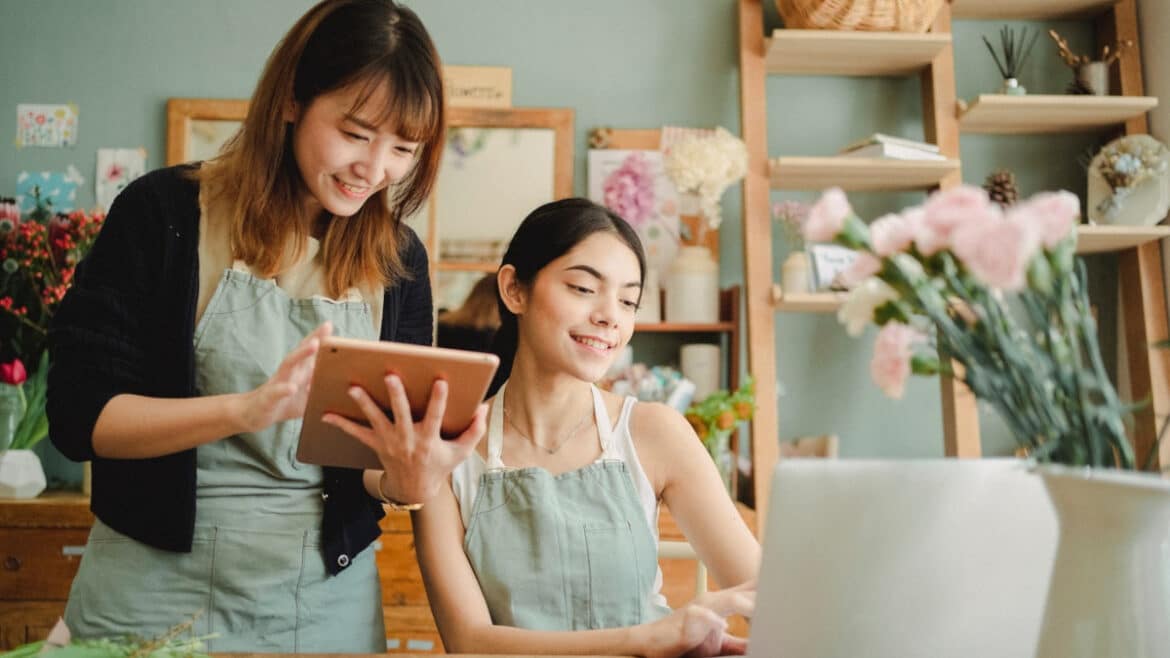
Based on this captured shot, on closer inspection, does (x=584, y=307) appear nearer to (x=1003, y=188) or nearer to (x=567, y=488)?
(x=567, y=488)

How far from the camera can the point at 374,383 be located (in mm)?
1002

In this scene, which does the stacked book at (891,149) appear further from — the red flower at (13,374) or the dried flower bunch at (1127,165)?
the red flower at (13,374)

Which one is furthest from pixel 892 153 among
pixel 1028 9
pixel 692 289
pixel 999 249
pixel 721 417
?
pixel 999 249

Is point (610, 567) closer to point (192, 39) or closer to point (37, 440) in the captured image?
point (37, 440)

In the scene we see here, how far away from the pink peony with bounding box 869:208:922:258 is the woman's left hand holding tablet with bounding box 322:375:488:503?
19.2 inches

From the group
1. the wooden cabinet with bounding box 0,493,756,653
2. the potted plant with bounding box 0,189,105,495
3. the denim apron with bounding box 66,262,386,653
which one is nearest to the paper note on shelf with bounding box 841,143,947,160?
the wooden cabinet with bounding box 0,493,756,653

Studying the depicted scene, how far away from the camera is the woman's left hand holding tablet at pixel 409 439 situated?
3.34 feet

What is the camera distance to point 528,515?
4.42 feet

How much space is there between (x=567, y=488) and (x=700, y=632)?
0.38 m

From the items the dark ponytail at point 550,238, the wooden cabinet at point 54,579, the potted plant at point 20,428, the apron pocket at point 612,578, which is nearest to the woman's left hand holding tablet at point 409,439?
the apron pocket at point 612,578

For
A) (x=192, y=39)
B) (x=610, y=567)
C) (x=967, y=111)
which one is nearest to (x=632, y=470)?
(x=610, y=567)

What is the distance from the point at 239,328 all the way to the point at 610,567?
623 millimetres

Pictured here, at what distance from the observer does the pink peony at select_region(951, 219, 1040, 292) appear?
0.63m

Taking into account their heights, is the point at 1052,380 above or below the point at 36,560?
above
